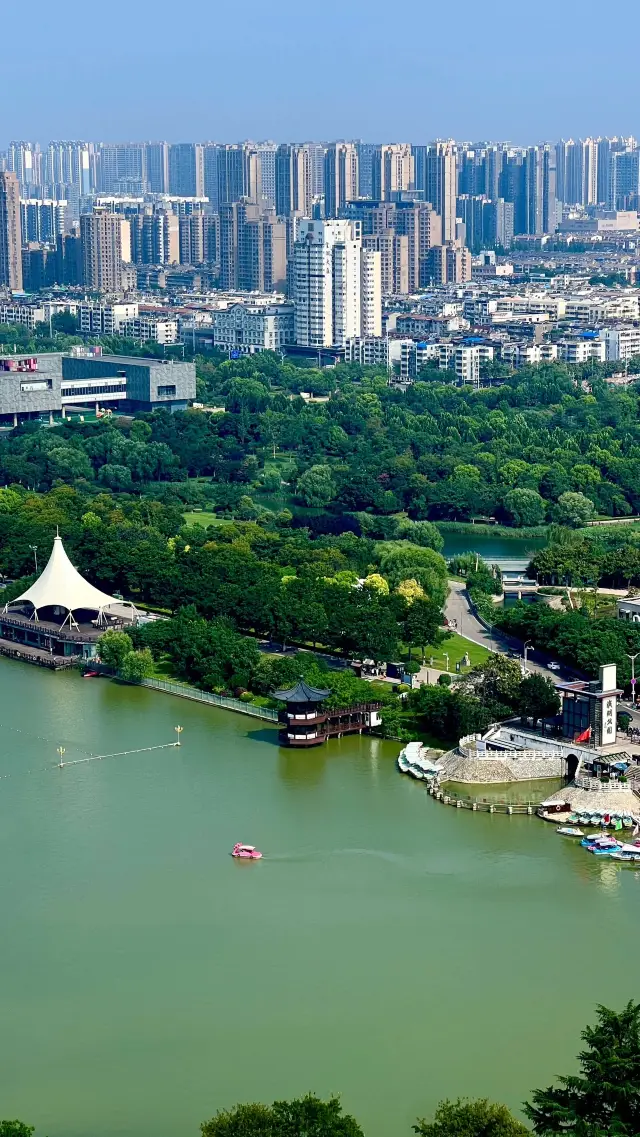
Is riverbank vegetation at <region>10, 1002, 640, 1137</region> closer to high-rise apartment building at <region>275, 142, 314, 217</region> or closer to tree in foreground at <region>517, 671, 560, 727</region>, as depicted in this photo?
tree in foreground at <region>517, 671, 560, 727</region>

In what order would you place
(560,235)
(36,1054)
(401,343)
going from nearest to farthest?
(36,1054) < (401,343) < (560,235)

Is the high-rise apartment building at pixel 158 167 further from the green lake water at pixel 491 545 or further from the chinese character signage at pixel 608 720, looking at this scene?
the chinese character signage at pixel 608 720

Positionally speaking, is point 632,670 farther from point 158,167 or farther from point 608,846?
point 158,167

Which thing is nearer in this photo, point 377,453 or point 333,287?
point 377,453

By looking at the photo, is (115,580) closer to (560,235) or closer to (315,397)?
(315,397)

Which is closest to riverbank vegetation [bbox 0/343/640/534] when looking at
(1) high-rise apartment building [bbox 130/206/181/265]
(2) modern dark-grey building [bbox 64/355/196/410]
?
(2) modern dark-grey building [bbox 64/355/196/410]

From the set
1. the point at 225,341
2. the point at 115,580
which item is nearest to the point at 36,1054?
the point at 115,580

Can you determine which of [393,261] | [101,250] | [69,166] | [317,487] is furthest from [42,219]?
[317,487]
